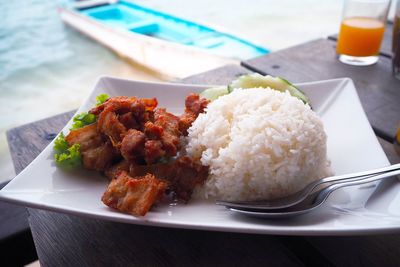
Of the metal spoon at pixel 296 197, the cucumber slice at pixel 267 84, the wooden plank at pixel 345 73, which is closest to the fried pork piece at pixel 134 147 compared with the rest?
the metal spoon at pixel 296 197

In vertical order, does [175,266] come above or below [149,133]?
below

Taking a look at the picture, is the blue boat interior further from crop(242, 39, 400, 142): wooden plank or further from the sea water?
crop(242, 39, 400, 142): wooden plank

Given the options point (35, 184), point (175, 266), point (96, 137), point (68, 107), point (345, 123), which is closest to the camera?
point (175, 266)

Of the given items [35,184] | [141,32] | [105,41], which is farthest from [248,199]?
[105,41]

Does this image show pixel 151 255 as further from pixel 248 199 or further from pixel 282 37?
pixel 282 37

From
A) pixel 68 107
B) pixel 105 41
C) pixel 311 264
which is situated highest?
pixel 311 264

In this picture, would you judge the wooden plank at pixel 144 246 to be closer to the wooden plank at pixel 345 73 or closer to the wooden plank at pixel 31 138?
the wooden plank at pixel 31 138

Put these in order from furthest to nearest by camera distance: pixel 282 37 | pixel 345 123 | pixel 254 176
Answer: pixel 282 37
pixel 345 123
pixel 254 176
